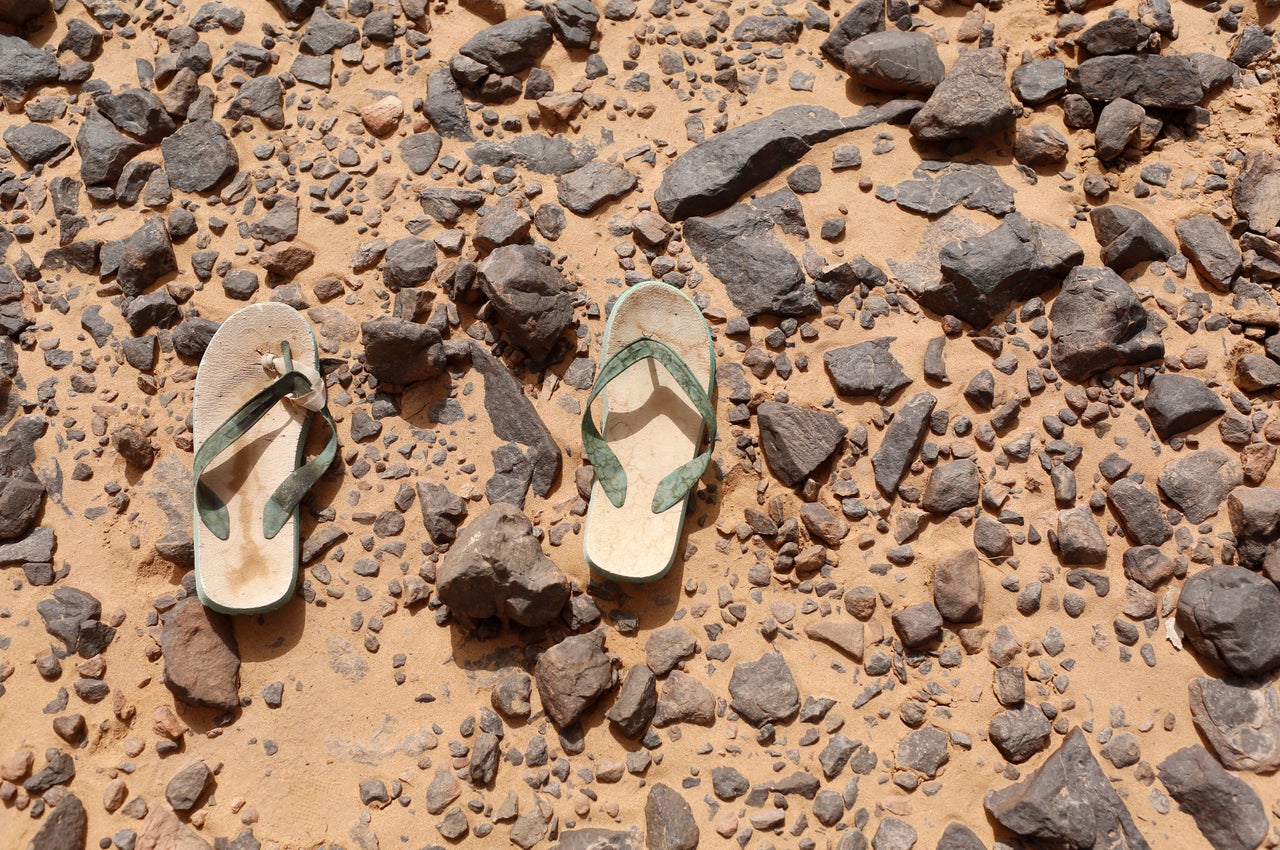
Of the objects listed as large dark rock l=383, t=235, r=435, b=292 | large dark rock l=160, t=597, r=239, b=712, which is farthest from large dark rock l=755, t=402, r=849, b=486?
large dark rock l=160, t=597, r=239, b=712

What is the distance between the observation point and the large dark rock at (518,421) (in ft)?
11.7

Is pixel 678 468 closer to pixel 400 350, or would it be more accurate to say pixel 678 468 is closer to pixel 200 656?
pixel 400 350

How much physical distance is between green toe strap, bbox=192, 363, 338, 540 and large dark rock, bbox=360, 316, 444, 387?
12.7 inches

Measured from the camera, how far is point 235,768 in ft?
10.4

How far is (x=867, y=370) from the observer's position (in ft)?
11.7

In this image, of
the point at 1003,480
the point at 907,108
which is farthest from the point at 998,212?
the point at 1003,480

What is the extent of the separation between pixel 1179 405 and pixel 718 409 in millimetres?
1750

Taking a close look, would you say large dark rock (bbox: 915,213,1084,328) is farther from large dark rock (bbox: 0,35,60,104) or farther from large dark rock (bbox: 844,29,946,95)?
large dark rock (bbox: 0,35,60,104)

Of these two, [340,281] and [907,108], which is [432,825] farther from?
[907,108]

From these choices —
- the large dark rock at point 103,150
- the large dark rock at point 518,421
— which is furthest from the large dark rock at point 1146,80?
the large dark rock at point 103,150

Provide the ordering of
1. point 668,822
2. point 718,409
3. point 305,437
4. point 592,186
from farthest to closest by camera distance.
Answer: point 592,186
point 305,437
point 718,409
point 668,822

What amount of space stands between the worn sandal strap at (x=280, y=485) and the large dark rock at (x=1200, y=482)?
3.22 metres

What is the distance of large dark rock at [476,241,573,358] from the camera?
11.8ft

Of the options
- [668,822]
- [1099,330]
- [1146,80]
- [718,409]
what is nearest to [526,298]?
[718,409]
